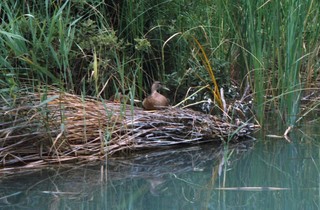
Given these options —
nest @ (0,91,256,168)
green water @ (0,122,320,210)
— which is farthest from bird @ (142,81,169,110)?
green water @ (0,122,320,210)

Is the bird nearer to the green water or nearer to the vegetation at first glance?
the vegetation

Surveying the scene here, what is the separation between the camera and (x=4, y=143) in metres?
4.08

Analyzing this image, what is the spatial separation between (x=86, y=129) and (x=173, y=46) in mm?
1380

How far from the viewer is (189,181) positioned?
3.64 metres

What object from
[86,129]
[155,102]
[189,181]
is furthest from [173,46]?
[189,181]

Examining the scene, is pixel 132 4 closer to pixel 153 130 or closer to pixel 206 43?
pixel 206 43

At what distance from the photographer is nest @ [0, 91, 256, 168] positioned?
13.4 feet

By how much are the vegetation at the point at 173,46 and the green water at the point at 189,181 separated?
0.52 metres

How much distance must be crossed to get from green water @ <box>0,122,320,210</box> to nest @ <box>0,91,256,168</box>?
0.12 metres

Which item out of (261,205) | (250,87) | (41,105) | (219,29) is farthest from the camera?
(219,29)

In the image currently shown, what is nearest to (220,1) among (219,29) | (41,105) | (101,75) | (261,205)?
(219,29)

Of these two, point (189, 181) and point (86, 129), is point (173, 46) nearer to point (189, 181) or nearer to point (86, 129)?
point (86, 129)

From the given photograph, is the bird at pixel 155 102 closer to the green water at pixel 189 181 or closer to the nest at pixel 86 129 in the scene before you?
the nest at pixel 86 129

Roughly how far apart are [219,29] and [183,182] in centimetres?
211
